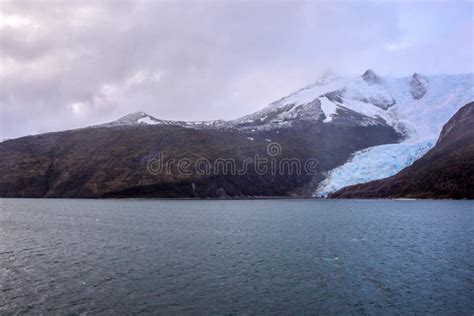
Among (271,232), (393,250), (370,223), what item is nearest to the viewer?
(393,250)

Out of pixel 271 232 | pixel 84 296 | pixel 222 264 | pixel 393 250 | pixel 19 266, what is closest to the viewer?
pixel 84 296

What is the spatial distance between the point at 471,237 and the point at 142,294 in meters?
57.2


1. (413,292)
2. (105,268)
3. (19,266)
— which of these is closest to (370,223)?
(413,292)

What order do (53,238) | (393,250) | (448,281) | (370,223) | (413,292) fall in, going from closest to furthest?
(413,292) < (448,281) < (393,250) < (53,238) < (370,223)

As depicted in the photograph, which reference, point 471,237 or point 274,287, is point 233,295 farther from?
point 471,237

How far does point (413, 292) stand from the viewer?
124 ft

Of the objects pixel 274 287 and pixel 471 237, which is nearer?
pixel 274 287

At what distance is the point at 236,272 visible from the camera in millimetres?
44562

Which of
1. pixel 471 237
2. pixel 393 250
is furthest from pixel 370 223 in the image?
pixel 393 250

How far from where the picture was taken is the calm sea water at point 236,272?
33.8 meters

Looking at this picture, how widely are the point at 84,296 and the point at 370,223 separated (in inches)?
2885

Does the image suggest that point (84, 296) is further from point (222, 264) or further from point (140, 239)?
point (140, 239)

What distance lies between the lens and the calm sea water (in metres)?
33.8

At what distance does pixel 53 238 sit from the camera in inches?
2635
